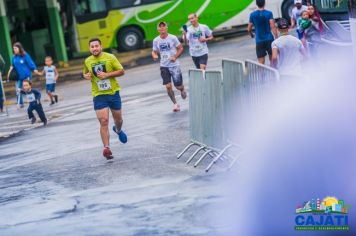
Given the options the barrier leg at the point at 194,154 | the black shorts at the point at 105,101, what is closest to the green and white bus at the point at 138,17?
the black shorts at the point at 105,101

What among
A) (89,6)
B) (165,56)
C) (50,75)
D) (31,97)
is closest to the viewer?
(165,56)

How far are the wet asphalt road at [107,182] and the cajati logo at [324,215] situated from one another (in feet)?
3.33

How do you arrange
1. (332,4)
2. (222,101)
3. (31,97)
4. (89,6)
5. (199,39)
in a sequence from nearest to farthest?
(222,101) < (332,4) < (199,39) < (31,97) < (89,6)

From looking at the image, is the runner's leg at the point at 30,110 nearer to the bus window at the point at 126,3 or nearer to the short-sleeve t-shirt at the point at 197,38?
the short-sleeve t-shirt at the point at 197,38

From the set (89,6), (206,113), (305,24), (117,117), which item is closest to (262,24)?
(305,24)

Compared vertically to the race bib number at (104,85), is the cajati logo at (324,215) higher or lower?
lower

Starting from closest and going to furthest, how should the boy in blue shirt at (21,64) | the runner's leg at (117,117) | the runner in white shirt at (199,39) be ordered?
the runner's leg at (117,117) → the runner in white shirt at (199,39) → the boy in blue shirt at (21,64)

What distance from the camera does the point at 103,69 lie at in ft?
41.4

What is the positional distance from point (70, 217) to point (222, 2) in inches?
1034

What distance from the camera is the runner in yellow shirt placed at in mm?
12594

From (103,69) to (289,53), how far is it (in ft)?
9.39

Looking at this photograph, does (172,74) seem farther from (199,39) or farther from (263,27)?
(263,27)

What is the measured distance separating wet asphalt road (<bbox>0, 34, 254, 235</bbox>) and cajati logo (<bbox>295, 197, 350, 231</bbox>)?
3.33 ft

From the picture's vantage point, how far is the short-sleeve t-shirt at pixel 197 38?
59.5 ft
